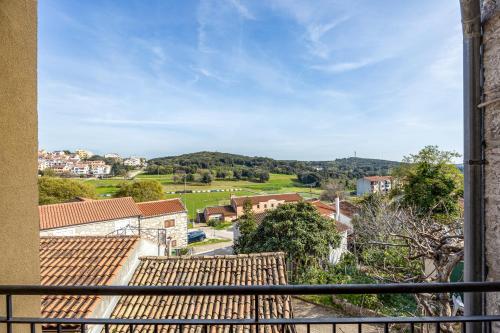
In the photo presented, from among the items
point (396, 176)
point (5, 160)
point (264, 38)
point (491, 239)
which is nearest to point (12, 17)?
point (5, 160)

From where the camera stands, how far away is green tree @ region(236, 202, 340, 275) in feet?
35.5

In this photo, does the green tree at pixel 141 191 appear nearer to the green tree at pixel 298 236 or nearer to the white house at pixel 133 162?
the white house at pixel 133 162

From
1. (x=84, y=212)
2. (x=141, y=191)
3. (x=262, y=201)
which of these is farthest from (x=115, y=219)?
(x=262, y=201)

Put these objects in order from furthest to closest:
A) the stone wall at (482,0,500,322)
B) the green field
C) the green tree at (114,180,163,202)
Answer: the green field
the green tree at (114,180,163,202)
the stone wall at (482,0,500,322)

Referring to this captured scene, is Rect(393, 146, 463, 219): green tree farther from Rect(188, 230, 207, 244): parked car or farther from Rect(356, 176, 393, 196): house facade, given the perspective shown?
Rect(188, 230, 207, 244): parked car

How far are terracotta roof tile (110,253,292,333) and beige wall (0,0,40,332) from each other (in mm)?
2687

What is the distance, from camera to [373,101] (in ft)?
32.8

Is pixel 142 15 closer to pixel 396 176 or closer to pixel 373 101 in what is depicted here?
pixel 373 101

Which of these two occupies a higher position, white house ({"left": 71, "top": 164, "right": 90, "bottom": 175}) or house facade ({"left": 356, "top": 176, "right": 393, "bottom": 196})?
white house ({"left": 71, "top": 164, "right": 90, "bottom": 175})

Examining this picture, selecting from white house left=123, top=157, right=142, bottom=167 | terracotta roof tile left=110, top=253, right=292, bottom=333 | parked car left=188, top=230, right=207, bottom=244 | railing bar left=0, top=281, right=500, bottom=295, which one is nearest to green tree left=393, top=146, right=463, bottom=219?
terracotta roof tile left=110, top=253, right=292, bottom=333

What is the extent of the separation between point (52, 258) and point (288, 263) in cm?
847

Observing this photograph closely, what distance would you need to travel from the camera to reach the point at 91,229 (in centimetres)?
1441

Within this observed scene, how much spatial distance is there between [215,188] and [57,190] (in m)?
22.6

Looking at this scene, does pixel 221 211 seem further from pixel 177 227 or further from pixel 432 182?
pixel 432 182
